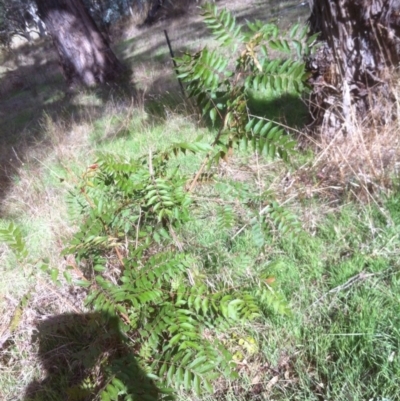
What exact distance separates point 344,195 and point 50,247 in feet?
6.55

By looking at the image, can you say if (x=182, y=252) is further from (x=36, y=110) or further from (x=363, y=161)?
(x=36, y=110)

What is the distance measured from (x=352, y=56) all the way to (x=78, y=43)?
5.33 m

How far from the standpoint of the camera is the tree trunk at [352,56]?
2.35 metres

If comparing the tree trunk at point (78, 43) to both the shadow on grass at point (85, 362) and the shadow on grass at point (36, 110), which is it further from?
the shadow on grass at point (85, 362)

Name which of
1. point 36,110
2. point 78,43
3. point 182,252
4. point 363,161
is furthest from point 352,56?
point 36,110

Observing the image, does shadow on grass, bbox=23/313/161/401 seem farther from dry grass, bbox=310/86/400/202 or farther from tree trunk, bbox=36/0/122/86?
tree trunk, bbox=36/0/122/86

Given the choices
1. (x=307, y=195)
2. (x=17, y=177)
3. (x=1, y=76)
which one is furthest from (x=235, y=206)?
(x=1, y=76)

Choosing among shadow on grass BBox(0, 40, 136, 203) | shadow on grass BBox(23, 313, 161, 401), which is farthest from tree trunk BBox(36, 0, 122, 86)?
shadow on grass BBox(23, 313, 161, 401)

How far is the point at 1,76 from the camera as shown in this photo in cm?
1238

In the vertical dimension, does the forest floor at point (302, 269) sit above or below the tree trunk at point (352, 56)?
below

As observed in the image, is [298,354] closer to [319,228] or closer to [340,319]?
[340,319]

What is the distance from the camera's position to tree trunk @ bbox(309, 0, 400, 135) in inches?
92.6

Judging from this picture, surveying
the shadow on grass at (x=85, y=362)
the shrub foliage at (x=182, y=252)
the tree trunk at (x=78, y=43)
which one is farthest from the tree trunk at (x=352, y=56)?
the tree trunk at (x=78, y=43)

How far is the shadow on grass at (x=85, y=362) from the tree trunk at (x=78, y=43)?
543cm
